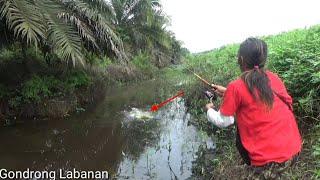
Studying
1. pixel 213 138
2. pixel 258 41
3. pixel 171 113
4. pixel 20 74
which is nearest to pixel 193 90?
pixel 171 113

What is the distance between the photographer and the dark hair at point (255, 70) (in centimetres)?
283

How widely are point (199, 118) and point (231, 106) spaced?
5731mm

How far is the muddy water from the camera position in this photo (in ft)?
20.1

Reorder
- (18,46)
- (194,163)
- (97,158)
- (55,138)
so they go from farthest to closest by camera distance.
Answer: (18,46) < (55,138) < (97,158) < (194,163)

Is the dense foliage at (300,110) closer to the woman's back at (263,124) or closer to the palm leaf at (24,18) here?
the woman's back at (263,124)

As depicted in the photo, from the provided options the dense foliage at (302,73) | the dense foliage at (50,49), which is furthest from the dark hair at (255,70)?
the dense foliage at (50,49)

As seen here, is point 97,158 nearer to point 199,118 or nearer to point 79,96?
point 199,118

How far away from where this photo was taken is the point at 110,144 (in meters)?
7.57

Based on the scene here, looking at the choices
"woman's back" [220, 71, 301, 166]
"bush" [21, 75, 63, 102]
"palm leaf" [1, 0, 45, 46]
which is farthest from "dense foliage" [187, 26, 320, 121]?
"bush" [21, 75, 63, 102]

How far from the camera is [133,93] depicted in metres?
15.8

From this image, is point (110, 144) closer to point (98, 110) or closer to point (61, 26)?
point (61, 26)

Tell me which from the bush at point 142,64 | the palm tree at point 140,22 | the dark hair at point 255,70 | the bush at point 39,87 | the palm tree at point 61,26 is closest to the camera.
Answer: the dark hair at point 255,70

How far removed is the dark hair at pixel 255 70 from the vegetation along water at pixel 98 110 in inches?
29.8

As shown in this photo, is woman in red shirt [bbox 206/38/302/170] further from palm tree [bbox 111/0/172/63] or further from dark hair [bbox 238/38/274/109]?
palm tree [bbox 111/0/172/63]
